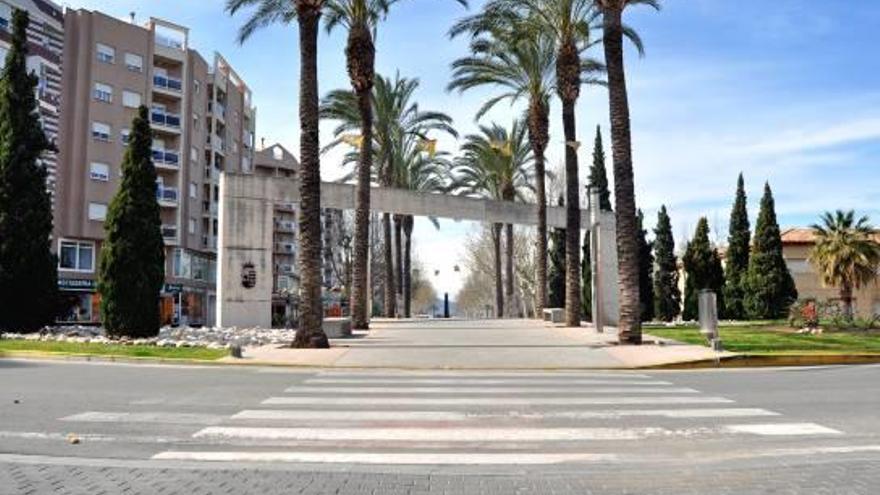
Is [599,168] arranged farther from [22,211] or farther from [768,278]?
[22,211]

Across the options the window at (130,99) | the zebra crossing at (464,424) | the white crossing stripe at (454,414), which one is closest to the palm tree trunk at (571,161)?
the zebra crossing at (464,424)

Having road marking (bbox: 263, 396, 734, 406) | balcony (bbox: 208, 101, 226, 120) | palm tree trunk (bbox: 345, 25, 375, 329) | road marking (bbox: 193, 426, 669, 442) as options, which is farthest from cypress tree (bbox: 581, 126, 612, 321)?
road marking (bbox: 193, 426, 669, 442)

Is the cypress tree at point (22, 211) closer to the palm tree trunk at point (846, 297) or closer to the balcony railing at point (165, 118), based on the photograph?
→ the palm tree trunk at point (846, 297)

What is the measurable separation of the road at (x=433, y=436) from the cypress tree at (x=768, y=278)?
39075 mm

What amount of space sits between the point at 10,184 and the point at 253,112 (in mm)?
64684

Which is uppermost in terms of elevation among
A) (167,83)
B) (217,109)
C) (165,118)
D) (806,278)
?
(217,109)

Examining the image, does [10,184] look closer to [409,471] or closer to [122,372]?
[122,372]

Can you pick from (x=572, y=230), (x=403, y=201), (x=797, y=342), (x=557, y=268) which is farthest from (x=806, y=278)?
(x=797, y=342)

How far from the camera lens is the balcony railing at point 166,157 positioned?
66.1 m

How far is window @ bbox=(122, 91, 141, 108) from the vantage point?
61.7 m

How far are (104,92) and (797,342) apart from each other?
50.4 meters

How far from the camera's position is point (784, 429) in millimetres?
9898

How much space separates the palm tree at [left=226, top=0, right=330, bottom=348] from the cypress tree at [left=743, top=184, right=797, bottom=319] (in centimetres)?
3686

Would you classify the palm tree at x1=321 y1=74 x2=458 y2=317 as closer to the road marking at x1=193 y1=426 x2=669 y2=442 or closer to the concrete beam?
the concrete beam
